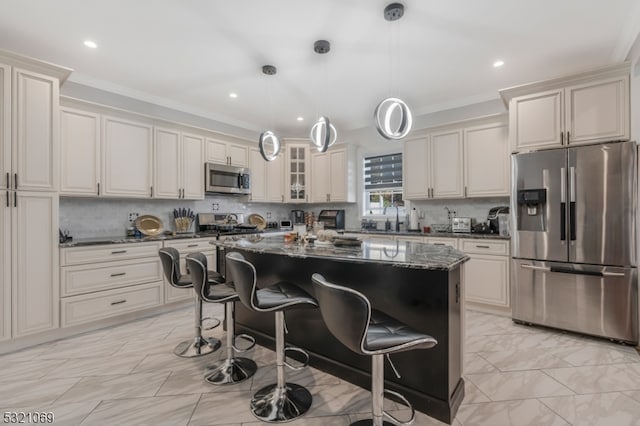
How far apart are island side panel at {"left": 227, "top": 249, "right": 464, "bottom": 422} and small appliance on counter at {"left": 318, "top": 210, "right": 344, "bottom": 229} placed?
320cm

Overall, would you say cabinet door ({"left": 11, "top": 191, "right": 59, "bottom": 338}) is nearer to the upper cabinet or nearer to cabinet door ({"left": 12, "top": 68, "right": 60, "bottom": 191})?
cabinet door ({"left": 12, "top": 68, "right": 60, "bottom": 191})

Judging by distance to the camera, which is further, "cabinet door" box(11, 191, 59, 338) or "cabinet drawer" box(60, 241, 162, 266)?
"cabinet drawer" box(60, 241, 162, 266)

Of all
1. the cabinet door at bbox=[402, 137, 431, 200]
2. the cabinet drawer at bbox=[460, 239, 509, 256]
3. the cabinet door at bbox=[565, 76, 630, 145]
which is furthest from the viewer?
the cabinet door at bbox=[402, 137, 431, 200]

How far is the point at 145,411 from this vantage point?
6.23 ft

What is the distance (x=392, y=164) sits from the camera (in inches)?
208

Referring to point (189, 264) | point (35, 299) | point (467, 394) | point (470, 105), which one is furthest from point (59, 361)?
point (470, 105)

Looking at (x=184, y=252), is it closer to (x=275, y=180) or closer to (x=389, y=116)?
(x=275, y=180)

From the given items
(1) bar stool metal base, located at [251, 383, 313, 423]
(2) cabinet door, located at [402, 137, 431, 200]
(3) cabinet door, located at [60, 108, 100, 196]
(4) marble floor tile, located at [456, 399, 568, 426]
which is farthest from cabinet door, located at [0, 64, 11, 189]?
(2) cabinet door, located at [402, 137, 431, 200]

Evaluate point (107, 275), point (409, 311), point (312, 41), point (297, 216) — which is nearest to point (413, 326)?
point (409, 311)

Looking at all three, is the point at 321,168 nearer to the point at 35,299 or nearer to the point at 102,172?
the point at 102,172

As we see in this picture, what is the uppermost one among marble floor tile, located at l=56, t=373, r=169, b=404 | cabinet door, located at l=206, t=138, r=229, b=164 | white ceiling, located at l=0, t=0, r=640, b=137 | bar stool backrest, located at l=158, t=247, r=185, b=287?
white ceiling, located at l=0, t=0, r=640, b=137

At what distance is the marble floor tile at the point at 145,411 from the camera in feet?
5.91

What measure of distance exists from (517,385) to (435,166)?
9.56ft

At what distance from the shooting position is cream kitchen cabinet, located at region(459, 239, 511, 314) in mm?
3525
